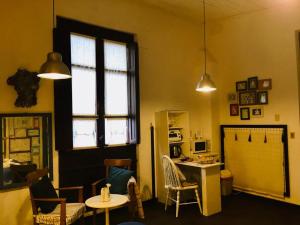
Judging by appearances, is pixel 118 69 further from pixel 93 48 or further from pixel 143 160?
pixel 143 160

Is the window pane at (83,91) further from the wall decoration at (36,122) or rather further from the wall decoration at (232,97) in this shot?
the wall decoration at (232,97)

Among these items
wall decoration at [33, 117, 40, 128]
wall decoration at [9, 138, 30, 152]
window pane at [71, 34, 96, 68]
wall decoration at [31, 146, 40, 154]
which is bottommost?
wall decoration at [31, 146, 40, 154]

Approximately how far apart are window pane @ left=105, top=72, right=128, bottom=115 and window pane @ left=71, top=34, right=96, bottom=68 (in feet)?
1.12

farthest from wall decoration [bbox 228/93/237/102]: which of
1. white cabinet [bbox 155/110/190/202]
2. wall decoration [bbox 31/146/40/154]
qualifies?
wall decoration [bbox 31/146/40/154]

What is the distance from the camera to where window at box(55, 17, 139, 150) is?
3635 mm

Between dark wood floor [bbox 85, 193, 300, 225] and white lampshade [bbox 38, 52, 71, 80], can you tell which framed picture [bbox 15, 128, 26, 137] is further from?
dark wood floor [bbox 85, 193, 300, 225]

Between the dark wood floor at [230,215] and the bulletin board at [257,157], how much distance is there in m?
0.30

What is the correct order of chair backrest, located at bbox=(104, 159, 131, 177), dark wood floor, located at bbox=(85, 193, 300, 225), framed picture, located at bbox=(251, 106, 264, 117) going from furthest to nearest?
framed picture, located at bbox=(251, 106, 264, 117) → chair backrest, located at bbox=(104, 159, 131, 177) → dark wood floor, located at bbox=(85, 193, 300, 225)

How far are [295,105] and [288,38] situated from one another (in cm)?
111

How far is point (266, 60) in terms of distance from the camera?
475 cm

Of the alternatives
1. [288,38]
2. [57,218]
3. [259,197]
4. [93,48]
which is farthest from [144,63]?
[259,197]

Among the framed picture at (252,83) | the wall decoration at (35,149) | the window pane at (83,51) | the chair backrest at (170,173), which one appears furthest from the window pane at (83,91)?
the framed picture at (252,83)

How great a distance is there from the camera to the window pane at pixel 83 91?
386 cm

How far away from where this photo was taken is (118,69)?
438 centimetres
